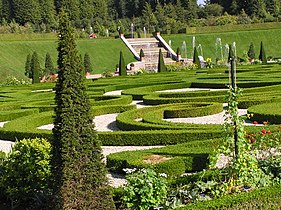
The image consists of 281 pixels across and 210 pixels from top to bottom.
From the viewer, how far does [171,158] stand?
24.7 ft

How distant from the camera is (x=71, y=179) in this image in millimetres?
5012

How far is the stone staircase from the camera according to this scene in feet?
141

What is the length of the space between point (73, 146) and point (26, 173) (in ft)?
5.19

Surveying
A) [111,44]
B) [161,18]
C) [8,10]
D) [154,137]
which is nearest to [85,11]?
[8,10]

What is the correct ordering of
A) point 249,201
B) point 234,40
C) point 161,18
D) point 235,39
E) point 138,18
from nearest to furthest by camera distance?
1. point 249,201
2. point 234,40
3. point 235,39
4. point 161,18
5. point 138,18

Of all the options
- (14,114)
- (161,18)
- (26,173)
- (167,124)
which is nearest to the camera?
(26,173)

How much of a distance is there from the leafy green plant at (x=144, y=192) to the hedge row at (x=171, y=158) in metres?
1.81

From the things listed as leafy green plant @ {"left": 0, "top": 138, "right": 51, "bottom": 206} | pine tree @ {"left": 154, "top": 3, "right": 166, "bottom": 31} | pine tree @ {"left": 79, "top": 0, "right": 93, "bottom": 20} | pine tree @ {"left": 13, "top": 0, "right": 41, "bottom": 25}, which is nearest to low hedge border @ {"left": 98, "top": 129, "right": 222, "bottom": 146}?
leafy green plant @ {"left": 0, "top": 138, "right": 51, "bottom": 206}

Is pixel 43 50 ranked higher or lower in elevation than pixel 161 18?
lower

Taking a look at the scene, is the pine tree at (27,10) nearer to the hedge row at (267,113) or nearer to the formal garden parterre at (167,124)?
the formal garden parterre at (167,124)

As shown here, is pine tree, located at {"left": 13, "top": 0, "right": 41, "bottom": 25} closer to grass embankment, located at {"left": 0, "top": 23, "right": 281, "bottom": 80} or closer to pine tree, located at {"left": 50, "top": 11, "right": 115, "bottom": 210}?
grass embankment, located at {"left": 0, "top": 23, "right": 281, "bottom": 80}

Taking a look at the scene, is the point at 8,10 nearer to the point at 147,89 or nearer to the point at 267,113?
the point at 147,89

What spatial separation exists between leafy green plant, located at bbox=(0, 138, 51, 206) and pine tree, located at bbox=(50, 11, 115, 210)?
107cm

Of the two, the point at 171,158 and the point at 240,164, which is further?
the point at 171,158
